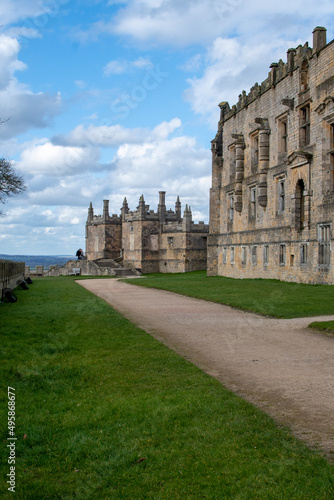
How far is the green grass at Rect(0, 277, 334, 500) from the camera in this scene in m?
4.34

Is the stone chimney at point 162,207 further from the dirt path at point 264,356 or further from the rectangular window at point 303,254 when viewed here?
the dirt path at point 264,356

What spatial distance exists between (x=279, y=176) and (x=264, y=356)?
2285cm

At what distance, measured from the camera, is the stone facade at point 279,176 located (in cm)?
2503

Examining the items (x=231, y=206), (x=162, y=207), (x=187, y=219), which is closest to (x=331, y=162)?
(x=231, y=206)

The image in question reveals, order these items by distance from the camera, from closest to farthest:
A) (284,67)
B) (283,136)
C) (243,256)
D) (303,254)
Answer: (303,254) → (284,67) → (283,136) → (243,256)

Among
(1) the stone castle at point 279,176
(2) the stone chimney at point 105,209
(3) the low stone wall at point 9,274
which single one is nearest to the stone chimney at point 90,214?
(2) the stone chimney at point 105,209

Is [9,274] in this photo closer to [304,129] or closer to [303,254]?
[303,254]

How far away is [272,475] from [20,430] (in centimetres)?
286

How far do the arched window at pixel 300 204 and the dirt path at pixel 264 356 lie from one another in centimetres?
1286

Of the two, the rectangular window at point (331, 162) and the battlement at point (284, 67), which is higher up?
the battlement at point (284, 67)

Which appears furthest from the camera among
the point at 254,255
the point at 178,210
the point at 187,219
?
the point at 178,210

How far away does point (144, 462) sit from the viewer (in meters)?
4.79

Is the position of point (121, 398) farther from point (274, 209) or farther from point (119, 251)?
point (119, 251)

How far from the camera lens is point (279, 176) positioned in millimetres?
30500
